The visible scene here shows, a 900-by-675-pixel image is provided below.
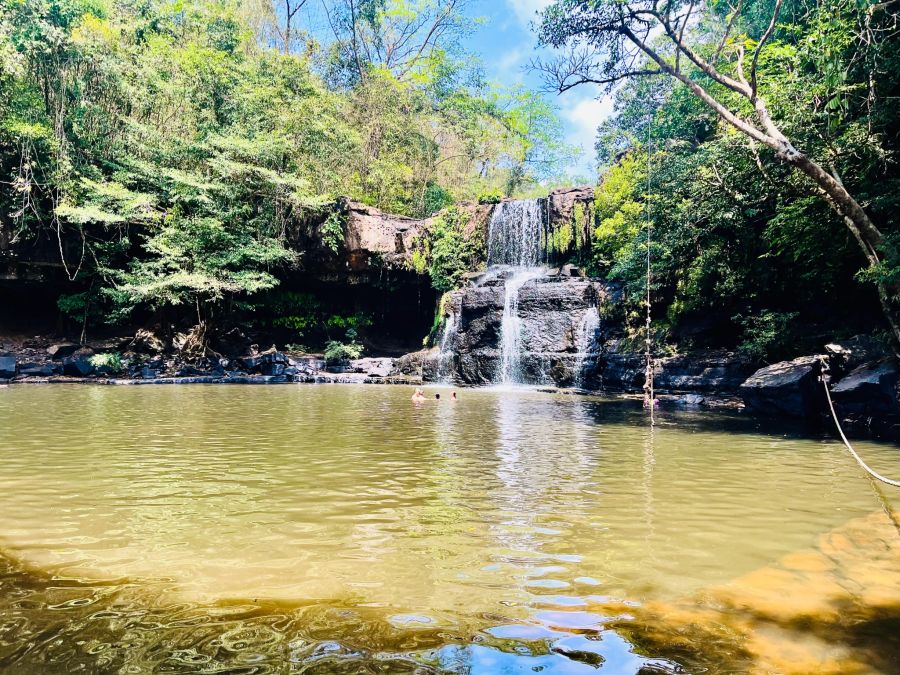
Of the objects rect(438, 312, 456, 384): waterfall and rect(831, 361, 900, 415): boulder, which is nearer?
rect(831, 361, 900, 415): boulder

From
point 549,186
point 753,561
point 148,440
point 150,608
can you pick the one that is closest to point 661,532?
point 753,561

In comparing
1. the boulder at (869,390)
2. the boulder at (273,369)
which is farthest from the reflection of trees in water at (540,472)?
the boulder at (273,369)

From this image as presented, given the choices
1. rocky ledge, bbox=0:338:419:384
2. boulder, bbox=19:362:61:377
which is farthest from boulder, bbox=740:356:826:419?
boulder, bbox=19:362:61:377

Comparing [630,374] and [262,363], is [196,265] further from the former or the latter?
[630,374]

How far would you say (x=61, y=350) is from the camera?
2144cm

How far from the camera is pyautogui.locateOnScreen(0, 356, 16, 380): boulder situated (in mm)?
17884

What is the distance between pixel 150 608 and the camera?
2.75 metres

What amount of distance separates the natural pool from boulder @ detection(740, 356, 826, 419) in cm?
421

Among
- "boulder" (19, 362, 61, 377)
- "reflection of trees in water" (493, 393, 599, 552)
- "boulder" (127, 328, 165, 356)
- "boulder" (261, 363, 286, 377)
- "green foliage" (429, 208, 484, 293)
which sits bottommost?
"reflection of trees in water" (493, 393, 599, 552)

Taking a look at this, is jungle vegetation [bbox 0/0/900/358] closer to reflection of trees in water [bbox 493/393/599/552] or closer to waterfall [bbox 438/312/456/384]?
waterfall [bbox 438/312/456/384]

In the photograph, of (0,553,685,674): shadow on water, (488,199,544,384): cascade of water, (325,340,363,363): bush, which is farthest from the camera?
(488,199,544,384): cascade of water

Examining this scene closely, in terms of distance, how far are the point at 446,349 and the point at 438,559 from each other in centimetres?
1861

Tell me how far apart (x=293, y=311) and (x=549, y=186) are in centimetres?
2620

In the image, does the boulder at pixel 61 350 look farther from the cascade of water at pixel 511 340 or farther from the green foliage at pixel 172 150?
the cascade of water at pixel 511 340
